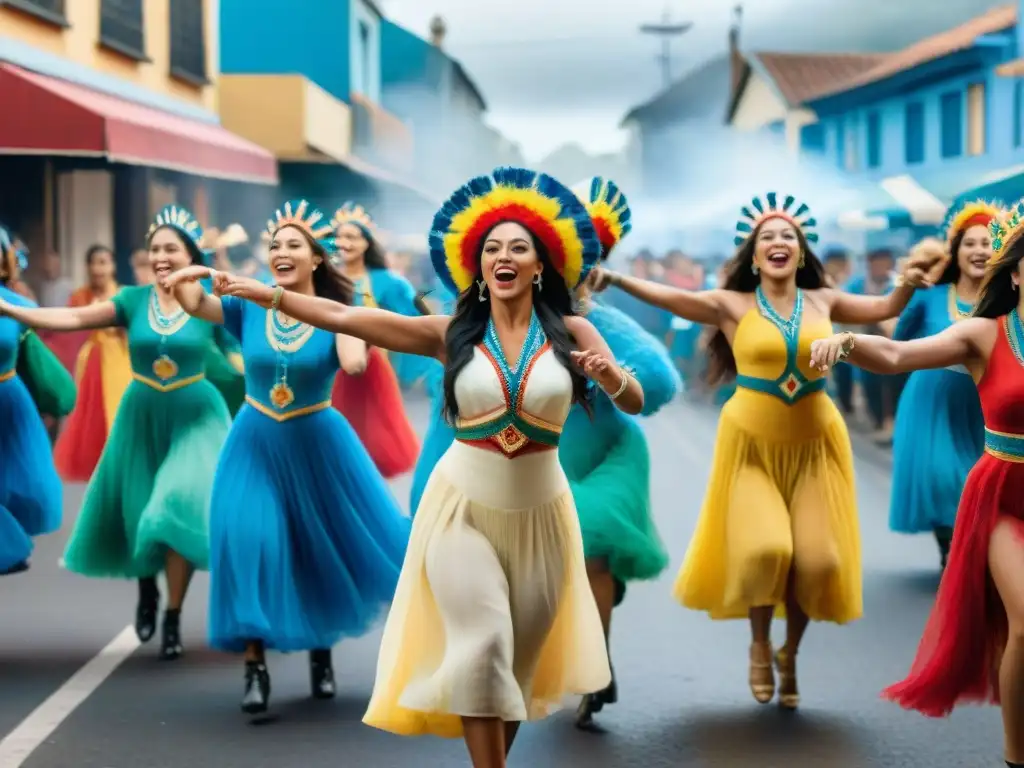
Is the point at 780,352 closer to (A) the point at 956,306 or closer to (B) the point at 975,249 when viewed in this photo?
(B) the point at 975,249

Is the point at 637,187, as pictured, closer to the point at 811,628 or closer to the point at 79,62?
the point at 79,62

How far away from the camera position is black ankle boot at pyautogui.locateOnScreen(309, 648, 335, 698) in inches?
300

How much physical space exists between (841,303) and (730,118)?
214 ft

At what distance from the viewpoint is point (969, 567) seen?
19.6 feet

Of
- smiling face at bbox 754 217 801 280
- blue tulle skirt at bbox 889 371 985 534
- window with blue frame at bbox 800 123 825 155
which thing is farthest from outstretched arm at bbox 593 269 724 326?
window with blue frame at bbox 800 123 825 155

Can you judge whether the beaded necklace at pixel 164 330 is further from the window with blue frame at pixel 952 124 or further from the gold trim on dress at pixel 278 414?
the window with blue frame at pixel 952 124

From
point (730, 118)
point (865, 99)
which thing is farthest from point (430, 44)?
point (865, 99)

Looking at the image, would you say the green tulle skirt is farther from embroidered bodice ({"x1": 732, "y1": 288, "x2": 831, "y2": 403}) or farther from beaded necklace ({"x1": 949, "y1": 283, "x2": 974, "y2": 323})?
beaded necklace ({"x1": 949, "y1": 283, "x2": 974, "y2": 323})

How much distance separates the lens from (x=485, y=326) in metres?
5.84

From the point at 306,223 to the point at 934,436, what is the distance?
14.1 feet

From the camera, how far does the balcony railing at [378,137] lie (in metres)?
41.6

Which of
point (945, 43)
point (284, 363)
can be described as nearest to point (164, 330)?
point (284, 363)

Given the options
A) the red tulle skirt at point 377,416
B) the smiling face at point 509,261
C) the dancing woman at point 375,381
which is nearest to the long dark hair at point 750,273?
the smiling face at point 509,261

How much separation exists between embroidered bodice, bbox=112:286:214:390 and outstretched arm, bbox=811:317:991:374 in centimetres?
387
